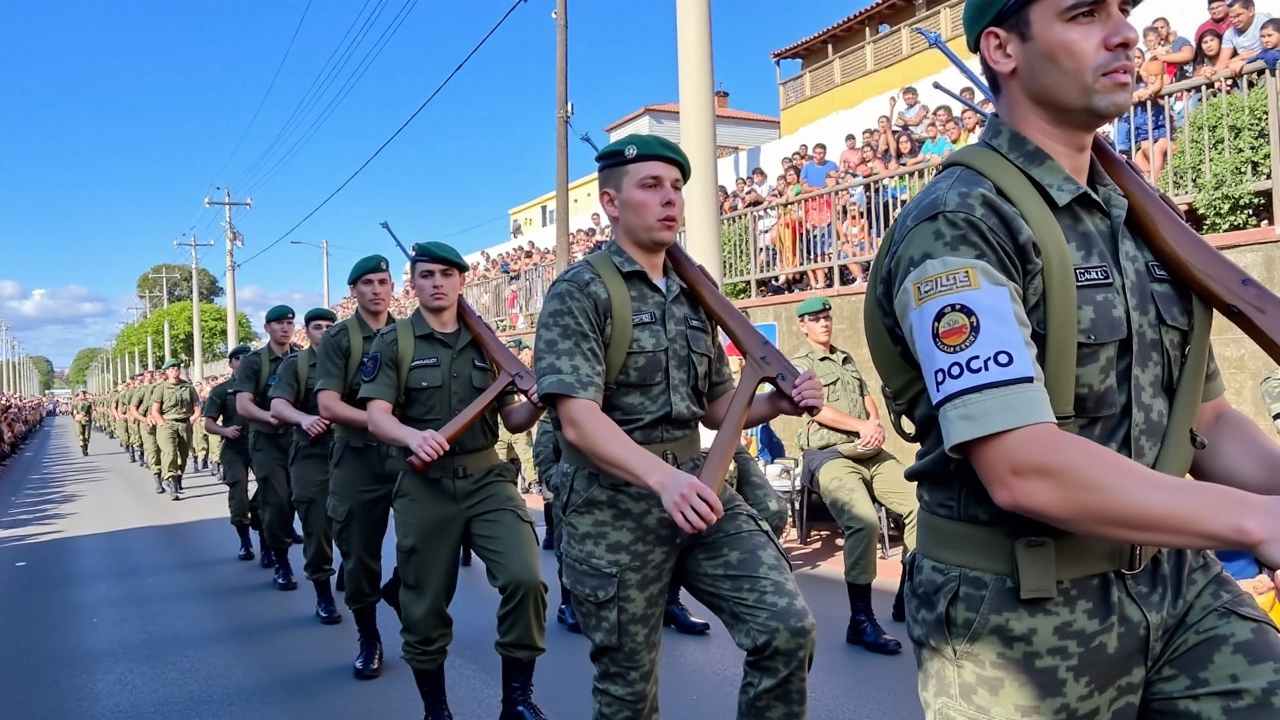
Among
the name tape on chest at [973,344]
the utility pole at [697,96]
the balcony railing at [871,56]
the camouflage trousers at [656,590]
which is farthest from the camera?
the balcony railing at [871,56]

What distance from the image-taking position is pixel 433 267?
182 inches

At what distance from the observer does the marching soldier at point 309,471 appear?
6.10m

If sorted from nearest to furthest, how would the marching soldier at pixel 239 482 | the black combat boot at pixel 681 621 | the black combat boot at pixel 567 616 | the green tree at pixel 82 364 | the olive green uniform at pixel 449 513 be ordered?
1. the olive green uniform at pixel 449 513
2. the black combat boot at pixel 681 621
3. the black combat boot at pixel 567 616
4. the marching soldier at pixel 239 482
5. the green tree at pixel 82 364

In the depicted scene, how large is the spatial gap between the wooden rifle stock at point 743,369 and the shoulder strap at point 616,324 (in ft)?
0.99

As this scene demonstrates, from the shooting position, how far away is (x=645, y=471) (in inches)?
102

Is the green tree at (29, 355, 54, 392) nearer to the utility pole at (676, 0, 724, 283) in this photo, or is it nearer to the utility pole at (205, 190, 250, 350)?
the utility pole at (205, 190, 250, 350)

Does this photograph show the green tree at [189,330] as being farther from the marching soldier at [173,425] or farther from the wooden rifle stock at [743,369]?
the wooden rifle stock at [743,369]

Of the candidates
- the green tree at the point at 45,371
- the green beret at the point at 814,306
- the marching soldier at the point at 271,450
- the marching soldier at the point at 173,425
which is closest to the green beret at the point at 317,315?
the marching soldier at the point at 271,450

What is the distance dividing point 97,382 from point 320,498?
129m

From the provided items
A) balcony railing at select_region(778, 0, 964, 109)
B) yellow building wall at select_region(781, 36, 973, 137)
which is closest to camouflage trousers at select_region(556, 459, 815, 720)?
yellow building wall at select_region(781, 36, 973, 137)

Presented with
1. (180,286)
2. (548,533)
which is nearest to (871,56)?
(548,533)

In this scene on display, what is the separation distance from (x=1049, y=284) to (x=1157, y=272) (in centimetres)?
28

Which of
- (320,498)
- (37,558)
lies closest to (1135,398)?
(320,498)

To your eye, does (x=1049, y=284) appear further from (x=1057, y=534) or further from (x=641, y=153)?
(x=641, y=153)
